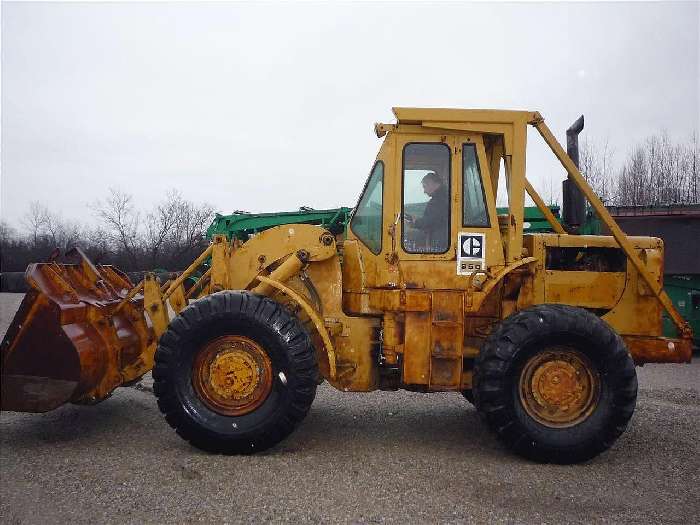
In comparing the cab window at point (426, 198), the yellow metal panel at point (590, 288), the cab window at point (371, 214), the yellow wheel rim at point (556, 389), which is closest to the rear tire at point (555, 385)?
the yellow wheel rim at point (556, 389)

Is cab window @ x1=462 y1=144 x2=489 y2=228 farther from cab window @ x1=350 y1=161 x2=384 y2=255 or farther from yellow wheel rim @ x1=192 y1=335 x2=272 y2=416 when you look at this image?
yellow wheel rim @ x1=192 y1=335 x2=272 y2=416

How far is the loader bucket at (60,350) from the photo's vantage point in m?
4.32

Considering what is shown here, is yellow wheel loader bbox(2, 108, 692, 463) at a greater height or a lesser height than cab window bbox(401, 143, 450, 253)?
lesser

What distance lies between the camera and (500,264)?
4.65m

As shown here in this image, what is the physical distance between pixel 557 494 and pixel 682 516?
74cm

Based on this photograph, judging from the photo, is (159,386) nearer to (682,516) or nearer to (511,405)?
(511,405)

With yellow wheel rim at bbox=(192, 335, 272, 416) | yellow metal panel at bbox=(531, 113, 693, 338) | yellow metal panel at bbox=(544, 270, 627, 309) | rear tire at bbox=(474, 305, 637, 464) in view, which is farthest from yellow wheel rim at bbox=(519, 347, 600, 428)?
yellow wheel rim at bbox=(192, 335, 272, 416)

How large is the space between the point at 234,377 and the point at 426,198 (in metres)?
2.19

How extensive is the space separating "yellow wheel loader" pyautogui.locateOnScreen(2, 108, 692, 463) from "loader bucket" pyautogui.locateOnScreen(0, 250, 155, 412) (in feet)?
0.04

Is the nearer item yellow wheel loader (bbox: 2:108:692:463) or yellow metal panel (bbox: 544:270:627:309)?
yellow wheel loader (bbox: 2:108:692:463)

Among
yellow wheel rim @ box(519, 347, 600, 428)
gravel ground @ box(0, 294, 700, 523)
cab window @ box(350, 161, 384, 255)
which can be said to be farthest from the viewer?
cab window @ box(350, 161, 384, 255)

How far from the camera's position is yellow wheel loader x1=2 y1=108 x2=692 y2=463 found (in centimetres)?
431

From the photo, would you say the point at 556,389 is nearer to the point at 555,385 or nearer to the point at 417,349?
the point at 555,385

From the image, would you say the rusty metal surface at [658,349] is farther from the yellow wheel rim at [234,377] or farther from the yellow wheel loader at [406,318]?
the yellow wheel rim at [234,377]
